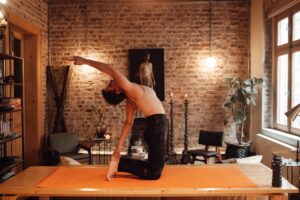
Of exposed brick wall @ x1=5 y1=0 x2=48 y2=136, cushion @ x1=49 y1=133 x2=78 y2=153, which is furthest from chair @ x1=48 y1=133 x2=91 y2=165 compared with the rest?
exposed brick wall @ x1=5 y1=0 x2=48 y2=136

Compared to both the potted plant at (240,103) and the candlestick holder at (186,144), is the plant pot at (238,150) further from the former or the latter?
the candlestick holder at (186,144)

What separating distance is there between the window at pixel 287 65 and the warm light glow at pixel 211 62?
1.26 m

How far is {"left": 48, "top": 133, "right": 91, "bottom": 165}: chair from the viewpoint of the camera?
5969 millimetres

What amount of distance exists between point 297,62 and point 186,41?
235 centimetres

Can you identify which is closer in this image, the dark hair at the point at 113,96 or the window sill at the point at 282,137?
the dark hair at the point at 113,96

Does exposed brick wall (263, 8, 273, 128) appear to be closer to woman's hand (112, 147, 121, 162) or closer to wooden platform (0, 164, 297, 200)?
wooden platform (0, 164, 297, 200)

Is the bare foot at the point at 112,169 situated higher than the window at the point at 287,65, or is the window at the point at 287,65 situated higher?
the window at the point at 287,65

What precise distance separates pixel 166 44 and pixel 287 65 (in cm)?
247

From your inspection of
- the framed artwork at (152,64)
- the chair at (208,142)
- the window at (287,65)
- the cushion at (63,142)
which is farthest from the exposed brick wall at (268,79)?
the cushion at (63,142)

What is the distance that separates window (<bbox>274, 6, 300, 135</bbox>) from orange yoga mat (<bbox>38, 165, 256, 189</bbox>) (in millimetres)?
2655

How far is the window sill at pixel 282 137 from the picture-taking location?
16.7 feet

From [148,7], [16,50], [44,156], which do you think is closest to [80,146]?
[44,156]

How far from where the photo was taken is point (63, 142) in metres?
6.28

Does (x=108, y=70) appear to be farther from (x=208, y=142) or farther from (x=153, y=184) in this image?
(x=208, y=142)
